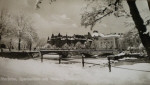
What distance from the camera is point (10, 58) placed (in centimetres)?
306

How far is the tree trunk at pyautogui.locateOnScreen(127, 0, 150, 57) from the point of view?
2.79m

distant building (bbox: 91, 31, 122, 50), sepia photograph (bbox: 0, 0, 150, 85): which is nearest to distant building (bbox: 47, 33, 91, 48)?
sepia photograph (bbox: 0, 0, 150, 85)

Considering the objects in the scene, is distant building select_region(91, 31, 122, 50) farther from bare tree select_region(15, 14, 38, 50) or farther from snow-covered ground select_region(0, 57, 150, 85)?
bare tree select_region(15, 14, 38, 50)

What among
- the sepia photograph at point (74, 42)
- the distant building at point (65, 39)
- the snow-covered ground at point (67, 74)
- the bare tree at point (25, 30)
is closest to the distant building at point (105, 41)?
the sepia photograph at point (74, 42)

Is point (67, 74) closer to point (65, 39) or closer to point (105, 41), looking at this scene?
point (65, 39)

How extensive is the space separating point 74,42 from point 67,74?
0.48 m

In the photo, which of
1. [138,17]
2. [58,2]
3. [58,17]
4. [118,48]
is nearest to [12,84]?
[58,17]

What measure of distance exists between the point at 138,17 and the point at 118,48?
1.74 feet

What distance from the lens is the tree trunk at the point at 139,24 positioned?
279 cm

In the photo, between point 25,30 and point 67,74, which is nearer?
point 67,74

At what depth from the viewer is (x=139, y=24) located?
2.84 metres

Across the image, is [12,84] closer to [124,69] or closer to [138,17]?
[124,69]

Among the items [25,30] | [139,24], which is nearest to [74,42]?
[25,30]

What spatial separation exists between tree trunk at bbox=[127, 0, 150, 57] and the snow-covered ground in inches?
11.7
